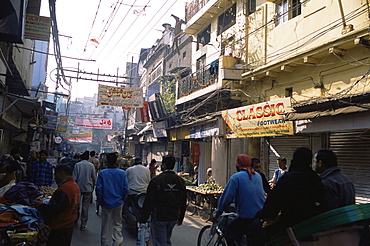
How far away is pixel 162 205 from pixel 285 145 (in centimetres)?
799

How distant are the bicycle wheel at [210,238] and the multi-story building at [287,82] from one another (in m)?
4.65

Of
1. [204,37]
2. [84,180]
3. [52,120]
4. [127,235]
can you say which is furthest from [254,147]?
[52,120]

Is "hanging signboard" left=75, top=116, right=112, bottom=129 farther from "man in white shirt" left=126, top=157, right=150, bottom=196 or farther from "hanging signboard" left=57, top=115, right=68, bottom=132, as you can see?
"man in white shirt" left=126, top=157, right=150, bottom=196

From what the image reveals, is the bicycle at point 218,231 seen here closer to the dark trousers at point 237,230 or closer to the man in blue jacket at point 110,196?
the dark trousers at point 237,230

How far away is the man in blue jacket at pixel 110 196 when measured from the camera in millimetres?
5980

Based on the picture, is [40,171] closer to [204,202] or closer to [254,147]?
[204,202]

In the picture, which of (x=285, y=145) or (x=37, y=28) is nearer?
(x=37, y=28)

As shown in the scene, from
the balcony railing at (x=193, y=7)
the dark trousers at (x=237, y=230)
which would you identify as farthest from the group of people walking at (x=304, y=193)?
the balcony railing at (x=193, y=7)

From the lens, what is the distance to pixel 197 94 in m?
16.4

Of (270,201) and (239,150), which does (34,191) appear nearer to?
(270,201)

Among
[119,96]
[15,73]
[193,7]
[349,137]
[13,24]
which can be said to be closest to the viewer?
[13,24]

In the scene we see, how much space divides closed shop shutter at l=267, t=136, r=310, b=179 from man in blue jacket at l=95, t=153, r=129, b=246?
7254 mm

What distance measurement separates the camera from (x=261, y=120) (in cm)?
1081

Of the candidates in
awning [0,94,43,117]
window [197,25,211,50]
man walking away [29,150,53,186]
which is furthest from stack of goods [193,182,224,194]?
window [197,25,211,50]
